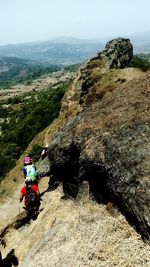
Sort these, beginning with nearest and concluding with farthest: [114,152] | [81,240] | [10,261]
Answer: [81,240], [114,152], [10,261]

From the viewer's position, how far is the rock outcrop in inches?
687

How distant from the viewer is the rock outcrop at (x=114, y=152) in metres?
17.4

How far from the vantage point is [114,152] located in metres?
19.6

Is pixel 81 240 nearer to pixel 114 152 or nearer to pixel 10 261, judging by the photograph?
pixel 114 152

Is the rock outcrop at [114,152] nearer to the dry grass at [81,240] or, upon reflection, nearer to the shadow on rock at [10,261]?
the dry grass at [81,240]

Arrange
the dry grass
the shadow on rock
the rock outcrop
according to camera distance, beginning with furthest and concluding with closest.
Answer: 1. the shadow on rock
2. the rock outcrop
3. the dry grass

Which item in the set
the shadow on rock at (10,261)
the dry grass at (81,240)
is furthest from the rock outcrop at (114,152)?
the shadow on rock at (10,261)

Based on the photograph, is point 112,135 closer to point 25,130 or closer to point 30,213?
point 30,213

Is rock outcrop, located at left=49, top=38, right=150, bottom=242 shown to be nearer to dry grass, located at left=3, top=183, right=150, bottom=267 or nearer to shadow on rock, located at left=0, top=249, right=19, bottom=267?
dry grass, located at left=3, top=183, right=150, bottom=267

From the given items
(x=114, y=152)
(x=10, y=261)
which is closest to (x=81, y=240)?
(x=114, y=152)

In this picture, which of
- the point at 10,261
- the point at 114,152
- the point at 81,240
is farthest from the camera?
the point at 10,261

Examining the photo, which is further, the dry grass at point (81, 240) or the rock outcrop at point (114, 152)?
the rock outcrop at point (114, 152)

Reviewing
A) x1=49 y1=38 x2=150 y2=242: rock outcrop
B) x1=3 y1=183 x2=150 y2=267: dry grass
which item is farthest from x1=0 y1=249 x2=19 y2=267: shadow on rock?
x1=49 y1=38 x2=150 y2=242: rock outcrop

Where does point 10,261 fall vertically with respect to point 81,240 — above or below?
below
